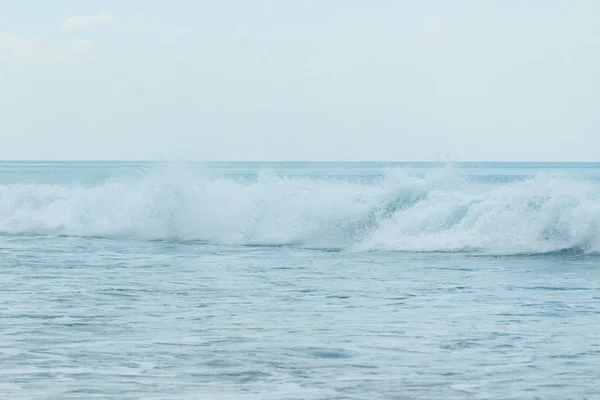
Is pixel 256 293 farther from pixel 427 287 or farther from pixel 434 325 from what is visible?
pixel 434 325

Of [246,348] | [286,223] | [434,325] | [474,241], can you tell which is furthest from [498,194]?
[246,348]

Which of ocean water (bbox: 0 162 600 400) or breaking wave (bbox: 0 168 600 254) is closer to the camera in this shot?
ocean water (bbox: 0 162 600 400)

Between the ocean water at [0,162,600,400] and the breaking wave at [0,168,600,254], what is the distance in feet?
0.20

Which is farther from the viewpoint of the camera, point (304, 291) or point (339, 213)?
point (339, 213)

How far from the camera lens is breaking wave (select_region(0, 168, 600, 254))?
24.3m

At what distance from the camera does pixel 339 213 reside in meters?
28.2

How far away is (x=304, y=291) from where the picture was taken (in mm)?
15648

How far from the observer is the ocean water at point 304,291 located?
30.9ft

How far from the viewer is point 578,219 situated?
78.8 ft

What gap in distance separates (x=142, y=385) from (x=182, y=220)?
20.7 m

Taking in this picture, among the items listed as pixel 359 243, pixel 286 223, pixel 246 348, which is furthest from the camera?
pixel 286 223

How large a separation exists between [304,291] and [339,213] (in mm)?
12654

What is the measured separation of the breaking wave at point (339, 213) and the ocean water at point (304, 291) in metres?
0.06

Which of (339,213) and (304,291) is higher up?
(339,213)
